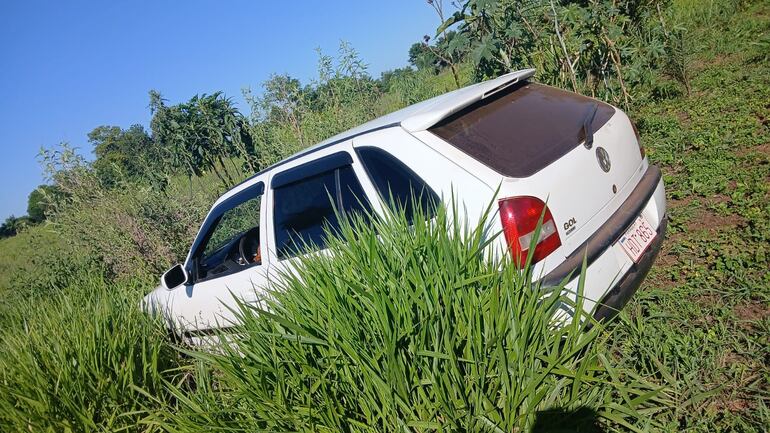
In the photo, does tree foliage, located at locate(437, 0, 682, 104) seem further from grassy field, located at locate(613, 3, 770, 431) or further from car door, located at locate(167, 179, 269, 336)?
car door, located at locate(167, 179, 269, 336)

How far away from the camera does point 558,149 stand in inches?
108

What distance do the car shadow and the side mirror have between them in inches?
117

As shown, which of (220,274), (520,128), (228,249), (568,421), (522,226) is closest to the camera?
(568,421)

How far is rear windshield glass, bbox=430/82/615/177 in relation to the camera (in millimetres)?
2594

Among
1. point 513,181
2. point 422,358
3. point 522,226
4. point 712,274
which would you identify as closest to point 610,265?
point 522,226

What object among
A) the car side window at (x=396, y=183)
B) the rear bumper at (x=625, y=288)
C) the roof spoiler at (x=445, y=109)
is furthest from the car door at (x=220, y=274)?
the rear bumper at (x=625, y=288)

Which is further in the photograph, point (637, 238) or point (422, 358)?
point (637, 238)

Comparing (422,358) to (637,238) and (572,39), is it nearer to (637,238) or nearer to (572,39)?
(637,238)

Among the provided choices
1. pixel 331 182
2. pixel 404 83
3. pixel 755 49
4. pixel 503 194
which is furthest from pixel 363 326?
pixel 404 83

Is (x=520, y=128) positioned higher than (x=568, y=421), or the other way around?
(x=520, y=128)

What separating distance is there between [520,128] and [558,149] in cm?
26

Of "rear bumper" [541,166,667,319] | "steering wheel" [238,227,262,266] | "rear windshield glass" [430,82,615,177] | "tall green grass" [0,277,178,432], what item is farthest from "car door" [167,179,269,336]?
"rear bumper" [541,166,667,319]

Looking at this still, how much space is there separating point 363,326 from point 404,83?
42.6 ft

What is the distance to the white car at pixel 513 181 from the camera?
2.46m
